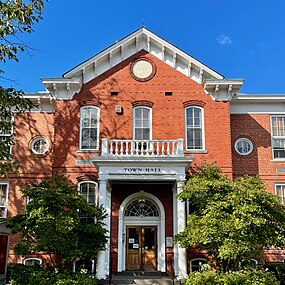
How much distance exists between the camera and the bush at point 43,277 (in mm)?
11968

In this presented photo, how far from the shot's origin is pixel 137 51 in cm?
1923

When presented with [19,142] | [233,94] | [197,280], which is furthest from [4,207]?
[233,94]

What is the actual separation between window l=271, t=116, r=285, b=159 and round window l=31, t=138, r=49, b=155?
11.5 m

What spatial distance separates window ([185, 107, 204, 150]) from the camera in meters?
18.3

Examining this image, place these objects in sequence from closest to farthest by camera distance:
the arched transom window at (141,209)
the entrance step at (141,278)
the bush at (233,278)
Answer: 1. the bush at (233,278)
2. the entrance step at (141,278)
3. the arched transom window at (141,209)

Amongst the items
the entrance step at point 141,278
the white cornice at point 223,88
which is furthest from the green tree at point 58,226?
the white cornice at point 223,88

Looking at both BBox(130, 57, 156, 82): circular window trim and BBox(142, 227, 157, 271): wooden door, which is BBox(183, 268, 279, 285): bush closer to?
BBox(142, 227, 157, 271): wooden door

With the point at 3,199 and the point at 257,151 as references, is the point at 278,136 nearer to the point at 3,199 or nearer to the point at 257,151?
the point at 257,151

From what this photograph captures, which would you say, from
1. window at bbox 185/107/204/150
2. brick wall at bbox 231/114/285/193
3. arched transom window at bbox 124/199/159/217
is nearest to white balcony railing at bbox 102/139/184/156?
window at bbox 185/107/204/150

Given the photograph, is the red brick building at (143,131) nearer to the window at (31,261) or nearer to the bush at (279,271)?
the window at (31,261)

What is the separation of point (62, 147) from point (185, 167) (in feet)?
19.8

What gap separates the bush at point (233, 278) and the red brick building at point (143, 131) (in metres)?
4.07

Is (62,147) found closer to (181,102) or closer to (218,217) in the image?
(181,102)

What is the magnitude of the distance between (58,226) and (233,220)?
227 inches
